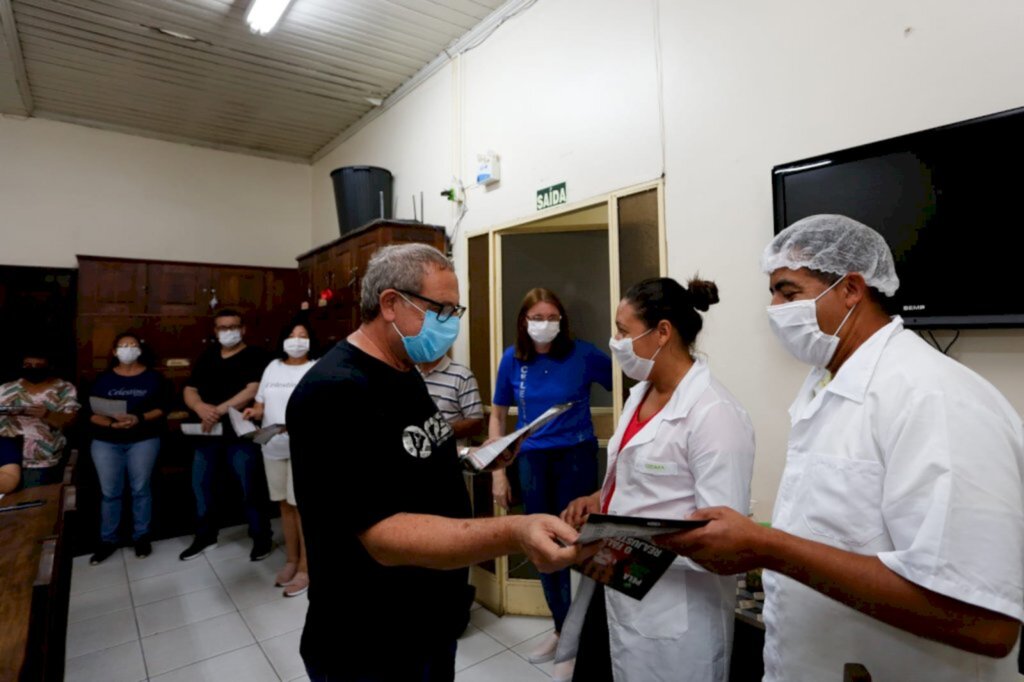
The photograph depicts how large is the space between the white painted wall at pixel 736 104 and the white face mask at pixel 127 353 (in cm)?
276

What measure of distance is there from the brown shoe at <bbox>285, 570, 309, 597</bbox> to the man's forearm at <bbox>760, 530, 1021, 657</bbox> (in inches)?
117

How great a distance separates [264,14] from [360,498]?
3159mm

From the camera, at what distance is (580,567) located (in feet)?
3.27

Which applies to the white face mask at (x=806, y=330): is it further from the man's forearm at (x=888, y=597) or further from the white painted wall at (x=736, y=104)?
the white painted wall at (x=736, y=104)

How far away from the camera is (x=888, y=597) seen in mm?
822

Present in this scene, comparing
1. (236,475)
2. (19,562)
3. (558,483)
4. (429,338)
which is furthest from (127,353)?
(429,338)

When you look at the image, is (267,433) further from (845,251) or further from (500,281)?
(845,251)

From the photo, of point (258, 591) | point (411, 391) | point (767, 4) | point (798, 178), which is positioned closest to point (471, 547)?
point (411, 391)

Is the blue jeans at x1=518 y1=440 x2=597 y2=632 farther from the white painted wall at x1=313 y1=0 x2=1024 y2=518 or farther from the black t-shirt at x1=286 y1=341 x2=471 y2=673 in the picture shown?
the black t-shirt at x1=286 y1=341 x2=471 y2=673

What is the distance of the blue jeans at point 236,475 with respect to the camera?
11.9 feet

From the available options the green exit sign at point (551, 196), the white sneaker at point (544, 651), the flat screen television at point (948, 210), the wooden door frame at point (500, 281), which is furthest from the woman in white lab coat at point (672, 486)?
the green exit sign at point (551, 196)

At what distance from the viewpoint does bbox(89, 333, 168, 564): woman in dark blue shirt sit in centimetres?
362

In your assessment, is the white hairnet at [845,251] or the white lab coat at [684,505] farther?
the white lab coat at [684,505]

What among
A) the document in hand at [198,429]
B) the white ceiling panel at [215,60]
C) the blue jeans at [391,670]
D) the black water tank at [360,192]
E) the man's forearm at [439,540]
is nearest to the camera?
the man's forearm at [439,540]
